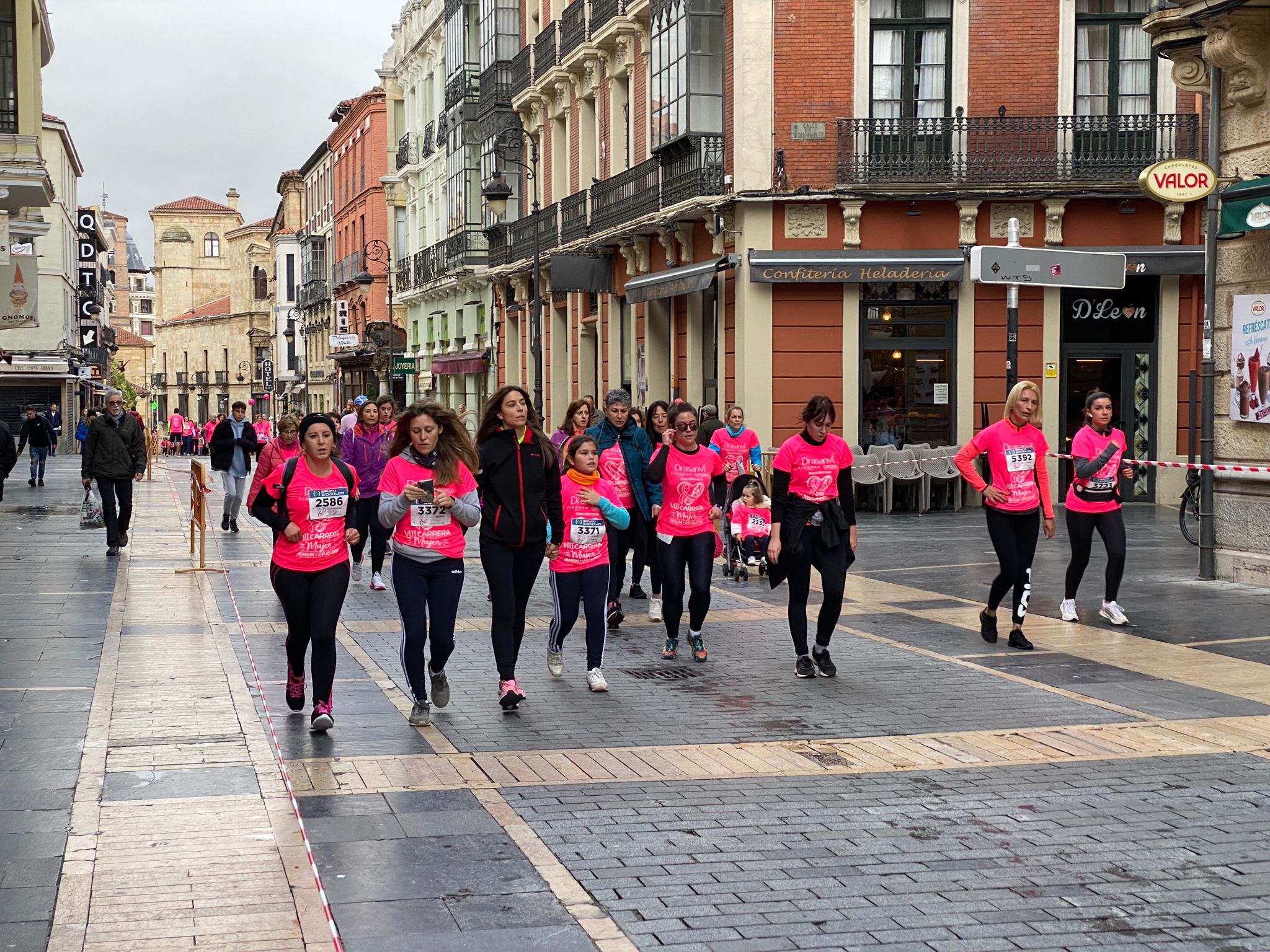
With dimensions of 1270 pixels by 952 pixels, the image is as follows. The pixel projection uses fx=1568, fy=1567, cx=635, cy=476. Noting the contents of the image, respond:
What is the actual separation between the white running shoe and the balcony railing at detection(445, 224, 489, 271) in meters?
33.6

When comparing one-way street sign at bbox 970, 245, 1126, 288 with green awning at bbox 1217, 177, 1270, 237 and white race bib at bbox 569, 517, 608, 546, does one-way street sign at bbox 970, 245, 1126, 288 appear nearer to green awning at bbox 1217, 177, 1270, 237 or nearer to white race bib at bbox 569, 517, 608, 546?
green awning at bbox 1217, 177, 1270, 237

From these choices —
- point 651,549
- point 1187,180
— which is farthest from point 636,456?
point 1187,180

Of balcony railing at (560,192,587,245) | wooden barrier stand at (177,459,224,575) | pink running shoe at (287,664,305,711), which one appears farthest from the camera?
balcony railing at (560,192,587,245)

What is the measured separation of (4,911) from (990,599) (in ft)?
24.6

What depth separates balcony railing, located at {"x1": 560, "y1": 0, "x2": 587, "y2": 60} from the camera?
33.6 m

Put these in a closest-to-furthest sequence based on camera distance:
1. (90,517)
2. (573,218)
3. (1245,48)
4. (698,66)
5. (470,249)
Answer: (1245,48), (90,517), (698,66), (573,218), (470,249)

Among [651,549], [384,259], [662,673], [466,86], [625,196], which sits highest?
[466,86]

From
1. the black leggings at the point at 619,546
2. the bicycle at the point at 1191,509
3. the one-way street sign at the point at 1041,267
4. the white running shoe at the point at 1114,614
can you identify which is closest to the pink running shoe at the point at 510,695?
the black leggings at the point at 619,546

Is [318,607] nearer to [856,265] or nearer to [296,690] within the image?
[296,690]

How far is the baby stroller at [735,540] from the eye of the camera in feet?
→ 50.2

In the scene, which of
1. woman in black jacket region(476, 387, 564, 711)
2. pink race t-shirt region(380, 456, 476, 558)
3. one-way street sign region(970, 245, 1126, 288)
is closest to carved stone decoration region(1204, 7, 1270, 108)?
one-way street sign region(970, 245, 1126, 288)

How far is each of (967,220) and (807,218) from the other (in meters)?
2.49

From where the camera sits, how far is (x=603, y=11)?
31.8 m

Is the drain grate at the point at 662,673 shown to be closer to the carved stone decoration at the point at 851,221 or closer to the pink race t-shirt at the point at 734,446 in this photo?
the pink race t-shirt at the point at 734,446
